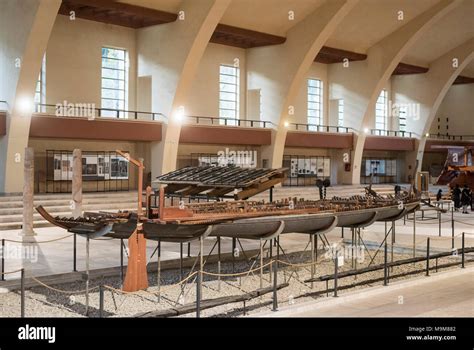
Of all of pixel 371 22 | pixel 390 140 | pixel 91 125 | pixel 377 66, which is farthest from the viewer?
pixel 390 140

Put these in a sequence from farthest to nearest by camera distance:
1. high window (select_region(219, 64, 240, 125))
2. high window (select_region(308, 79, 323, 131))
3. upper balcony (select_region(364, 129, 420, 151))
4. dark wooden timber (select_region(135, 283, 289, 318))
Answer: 1. upper balcony (select_region(364, 129, 420, 151))
2. high window (select_region(308, 79, 323, 131))
3. high window (select_region(219, 64, 240, 125))
4. dark wooden timber (select_region(135, 283, 289, 318))

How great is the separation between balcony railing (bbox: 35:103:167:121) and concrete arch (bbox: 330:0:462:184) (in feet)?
47.2

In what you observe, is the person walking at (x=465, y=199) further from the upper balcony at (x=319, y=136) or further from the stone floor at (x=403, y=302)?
the stone floor at (x=403, y=302)

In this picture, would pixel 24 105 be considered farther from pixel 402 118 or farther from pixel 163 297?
pixel 402 118

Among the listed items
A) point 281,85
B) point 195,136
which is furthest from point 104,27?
point 281,85

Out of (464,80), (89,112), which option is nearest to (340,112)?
(464,80)

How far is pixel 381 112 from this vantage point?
44.7 metres

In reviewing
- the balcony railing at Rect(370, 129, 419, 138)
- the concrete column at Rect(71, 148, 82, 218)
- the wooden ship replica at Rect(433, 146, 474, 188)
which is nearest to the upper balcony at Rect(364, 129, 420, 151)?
the balcony railing at Rect(370, 129, 419, 138)

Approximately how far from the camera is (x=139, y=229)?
37.2ft

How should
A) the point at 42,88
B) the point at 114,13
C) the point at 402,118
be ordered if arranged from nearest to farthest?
the point at 42,88
the point at 114,13
the point at 402,118

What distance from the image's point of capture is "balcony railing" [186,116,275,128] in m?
32.3

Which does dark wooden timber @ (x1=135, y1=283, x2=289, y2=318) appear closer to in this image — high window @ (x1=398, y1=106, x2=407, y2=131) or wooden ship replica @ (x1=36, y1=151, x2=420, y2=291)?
wooden ship replica @ (x1=36, y1=151, x2=420, y2=291)

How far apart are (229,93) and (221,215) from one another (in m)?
21.7

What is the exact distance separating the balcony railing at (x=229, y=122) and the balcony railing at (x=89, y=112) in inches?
129
